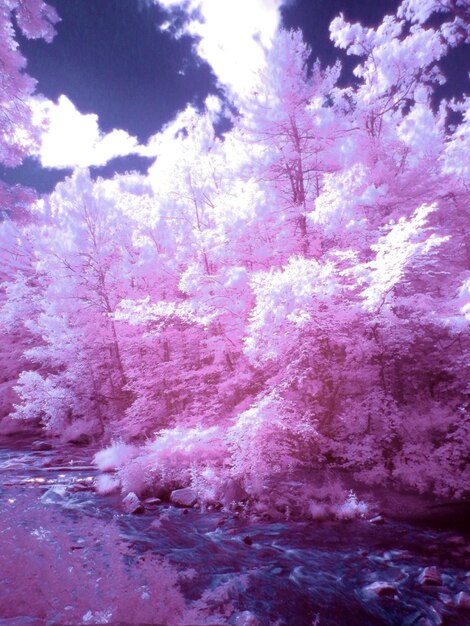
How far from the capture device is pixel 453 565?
5.51 metres

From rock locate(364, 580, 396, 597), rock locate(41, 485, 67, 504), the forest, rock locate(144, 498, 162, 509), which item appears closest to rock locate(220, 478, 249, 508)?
the forest

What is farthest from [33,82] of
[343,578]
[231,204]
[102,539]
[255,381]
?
[343,578]

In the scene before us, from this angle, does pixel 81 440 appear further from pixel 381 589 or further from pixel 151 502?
pixel 381 589

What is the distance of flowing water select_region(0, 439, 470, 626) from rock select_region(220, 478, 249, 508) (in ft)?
1.36

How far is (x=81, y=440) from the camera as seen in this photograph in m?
14.5

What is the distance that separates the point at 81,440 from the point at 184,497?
8.08 metres

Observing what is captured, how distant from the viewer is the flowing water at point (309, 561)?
Result: 4.65 meters

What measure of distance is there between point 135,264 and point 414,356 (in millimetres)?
11158

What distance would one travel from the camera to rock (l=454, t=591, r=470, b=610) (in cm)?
467

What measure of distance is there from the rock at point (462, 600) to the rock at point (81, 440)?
43.8 ft

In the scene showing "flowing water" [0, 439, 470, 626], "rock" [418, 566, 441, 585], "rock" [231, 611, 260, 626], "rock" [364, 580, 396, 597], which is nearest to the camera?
"rock" [231, 611, 260, 626]

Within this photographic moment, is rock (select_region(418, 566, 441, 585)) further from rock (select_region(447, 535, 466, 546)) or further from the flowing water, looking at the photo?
rock (select_region(447, 535, 466, 546))

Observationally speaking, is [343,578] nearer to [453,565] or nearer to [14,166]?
[453,565]

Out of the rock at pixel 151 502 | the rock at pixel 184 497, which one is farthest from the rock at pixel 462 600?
the rock at pixel 151 502
